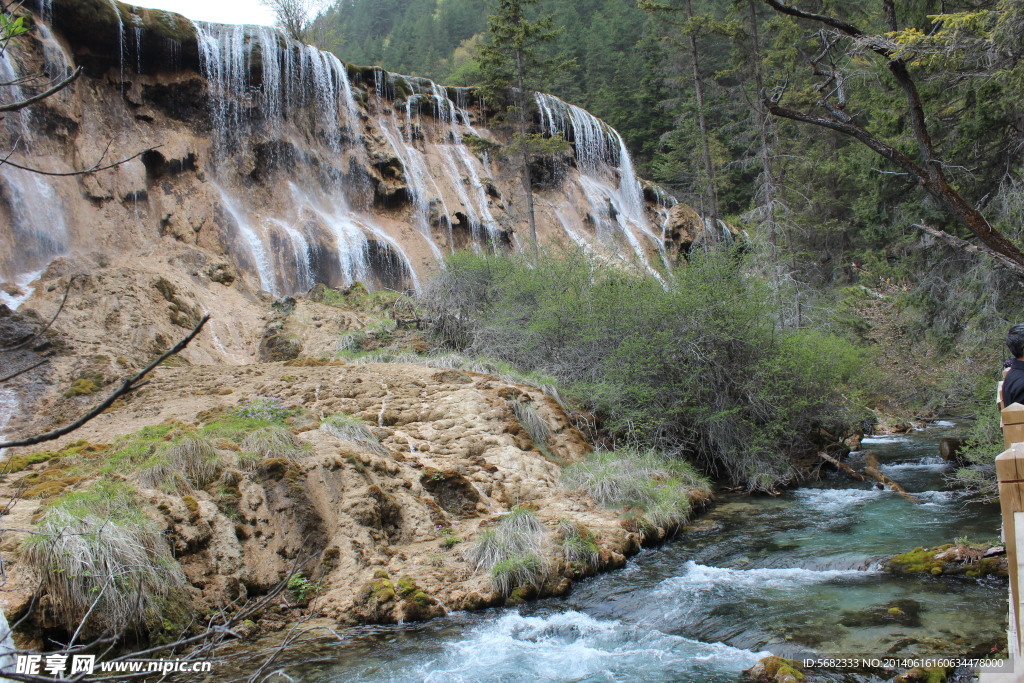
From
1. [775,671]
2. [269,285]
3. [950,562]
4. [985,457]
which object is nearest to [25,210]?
[269,285]

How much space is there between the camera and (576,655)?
16.5ft

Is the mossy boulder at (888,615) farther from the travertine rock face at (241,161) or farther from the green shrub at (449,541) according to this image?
the travertine rock face at (241,161)

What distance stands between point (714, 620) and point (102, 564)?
4.49m

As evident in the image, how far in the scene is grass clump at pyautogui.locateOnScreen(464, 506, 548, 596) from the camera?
19.9 feet

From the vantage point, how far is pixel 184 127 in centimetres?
Result: 1934

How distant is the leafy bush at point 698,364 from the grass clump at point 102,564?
6.79m

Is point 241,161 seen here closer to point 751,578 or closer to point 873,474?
point 873,474

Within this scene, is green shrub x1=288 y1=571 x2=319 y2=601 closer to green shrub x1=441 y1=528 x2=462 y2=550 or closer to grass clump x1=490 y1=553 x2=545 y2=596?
green shrub x1=441 y1=528 x2=462 y2=550

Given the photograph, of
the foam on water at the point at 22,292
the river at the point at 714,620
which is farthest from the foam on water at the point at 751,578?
the foam on water at the point at 22,292

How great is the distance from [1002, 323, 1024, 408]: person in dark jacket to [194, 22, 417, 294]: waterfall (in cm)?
1586

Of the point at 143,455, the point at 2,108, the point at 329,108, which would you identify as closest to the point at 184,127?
the point at 329,108

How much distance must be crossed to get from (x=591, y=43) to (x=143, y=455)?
3944cm

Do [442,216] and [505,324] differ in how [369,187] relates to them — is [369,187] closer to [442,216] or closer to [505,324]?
[442,216]

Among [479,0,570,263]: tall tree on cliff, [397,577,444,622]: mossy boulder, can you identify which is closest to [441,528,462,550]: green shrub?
[397,577,444,622]: mossy boulder
